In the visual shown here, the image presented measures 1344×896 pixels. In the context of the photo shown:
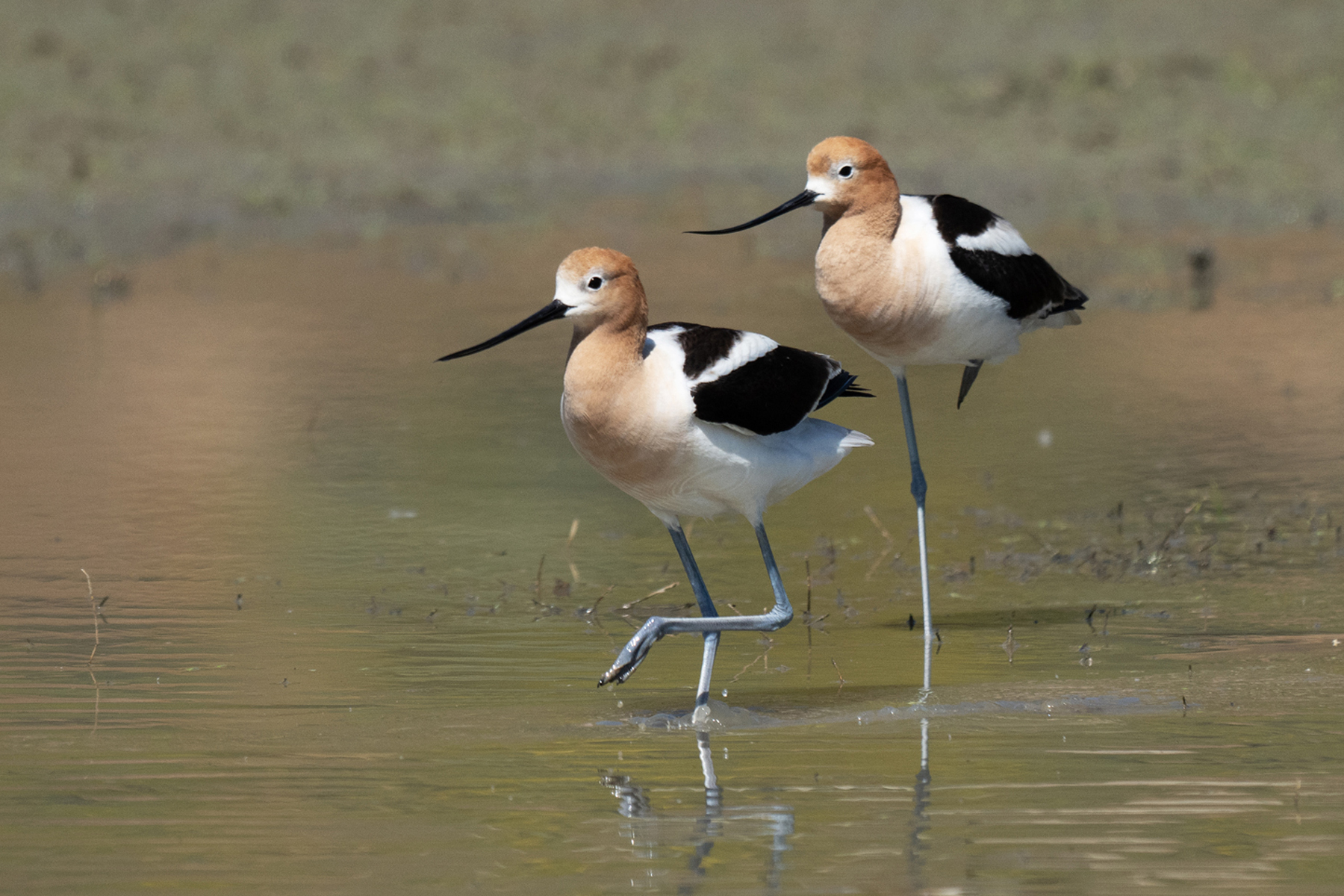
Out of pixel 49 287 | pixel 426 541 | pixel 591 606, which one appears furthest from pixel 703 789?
pixel 49 287

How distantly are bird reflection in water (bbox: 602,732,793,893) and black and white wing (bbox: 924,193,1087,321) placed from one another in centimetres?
228

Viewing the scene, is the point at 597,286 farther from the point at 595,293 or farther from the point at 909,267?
the point at 909,267

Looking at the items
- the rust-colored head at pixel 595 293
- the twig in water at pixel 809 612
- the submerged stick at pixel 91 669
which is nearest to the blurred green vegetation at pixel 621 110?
the submerged stick at pixel 91 669

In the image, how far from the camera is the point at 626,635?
653cm

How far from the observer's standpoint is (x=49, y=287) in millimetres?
14148

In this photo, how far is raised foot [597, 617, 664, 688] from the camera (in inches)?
218

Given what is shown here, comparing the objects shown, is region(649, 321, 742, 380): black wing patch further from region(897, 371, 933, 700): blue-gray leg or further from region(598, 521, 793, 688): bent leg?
region(897, 371, 933, 700): blue-gray leg

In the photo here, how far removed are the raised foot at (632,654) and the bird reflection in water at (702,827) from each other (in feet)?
2.16

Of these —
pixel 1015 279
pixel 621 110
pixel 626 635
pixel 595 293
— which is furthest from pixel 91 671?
pixel 621 110

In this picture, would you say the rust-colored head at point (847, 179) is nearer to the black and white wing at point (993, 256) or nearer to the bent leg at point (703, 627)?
the black and white wing at point (993, 256)

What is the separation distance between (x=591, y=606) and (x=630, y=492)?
123 cm

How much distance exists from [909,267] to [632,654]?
162cm

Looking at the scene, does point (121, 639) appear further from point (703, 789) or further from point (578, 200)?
point (578, 200)

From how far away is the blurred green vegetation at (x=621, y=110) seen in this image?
1739 centimetres
